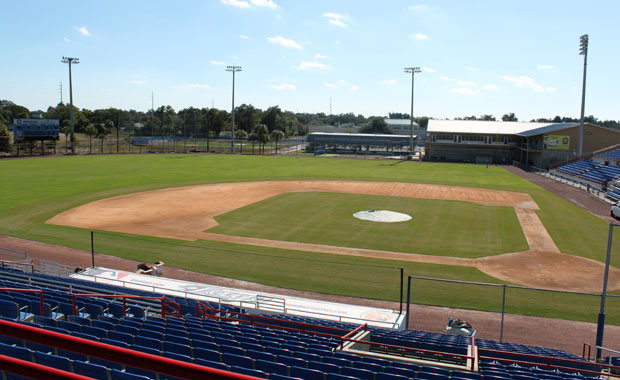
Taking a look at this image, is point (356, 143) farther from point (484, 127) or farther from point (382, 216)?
point (382, 216)

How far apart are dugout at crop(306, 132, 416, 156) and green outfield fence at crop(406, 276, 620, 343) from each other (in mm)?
93969

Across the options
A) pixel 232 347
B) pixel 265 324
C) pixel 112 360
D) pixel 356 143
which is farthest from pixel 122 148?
pixel 112 360

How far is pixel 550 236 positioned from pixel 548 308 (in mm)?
14120

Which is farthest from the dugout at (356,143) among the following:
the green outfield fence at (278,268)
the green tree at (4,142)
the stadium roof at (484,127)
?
the green outfield fence at (278,268)

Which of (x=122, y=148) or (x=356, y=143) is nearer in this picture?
(x=122, y=148)

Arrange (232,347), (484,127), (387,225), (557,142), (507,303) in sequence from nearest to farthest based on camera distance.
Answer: (232,347), (507,303), (387,225), (557,142), (484,127)

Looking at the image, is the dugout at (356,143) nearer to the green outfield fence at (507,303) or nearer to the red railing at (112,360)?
the green outfield fence at (507,303)

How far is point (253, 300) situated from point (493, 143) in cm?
9122

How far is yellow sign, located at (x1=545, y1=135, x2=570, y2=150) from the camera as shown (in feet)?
265

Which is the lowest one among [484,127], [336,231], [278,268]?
[278,268]

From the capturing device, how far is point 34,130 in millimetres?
83562

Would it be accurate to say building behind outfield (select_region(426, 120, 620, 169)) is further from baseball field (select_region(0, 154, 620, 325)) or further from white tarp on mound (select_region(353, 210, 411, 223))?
white tarp on mound (select_region(353, 210, 411, 223))

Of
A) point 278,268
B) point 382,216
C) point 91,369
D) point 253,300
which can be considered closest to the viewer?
point 91,369

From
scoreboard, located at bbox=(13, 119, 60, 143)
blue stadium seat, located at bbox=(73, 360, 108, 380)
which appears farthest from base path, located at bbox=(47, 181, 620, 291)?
scoreboard, located at bbox=(13, 119, 60, 143)
